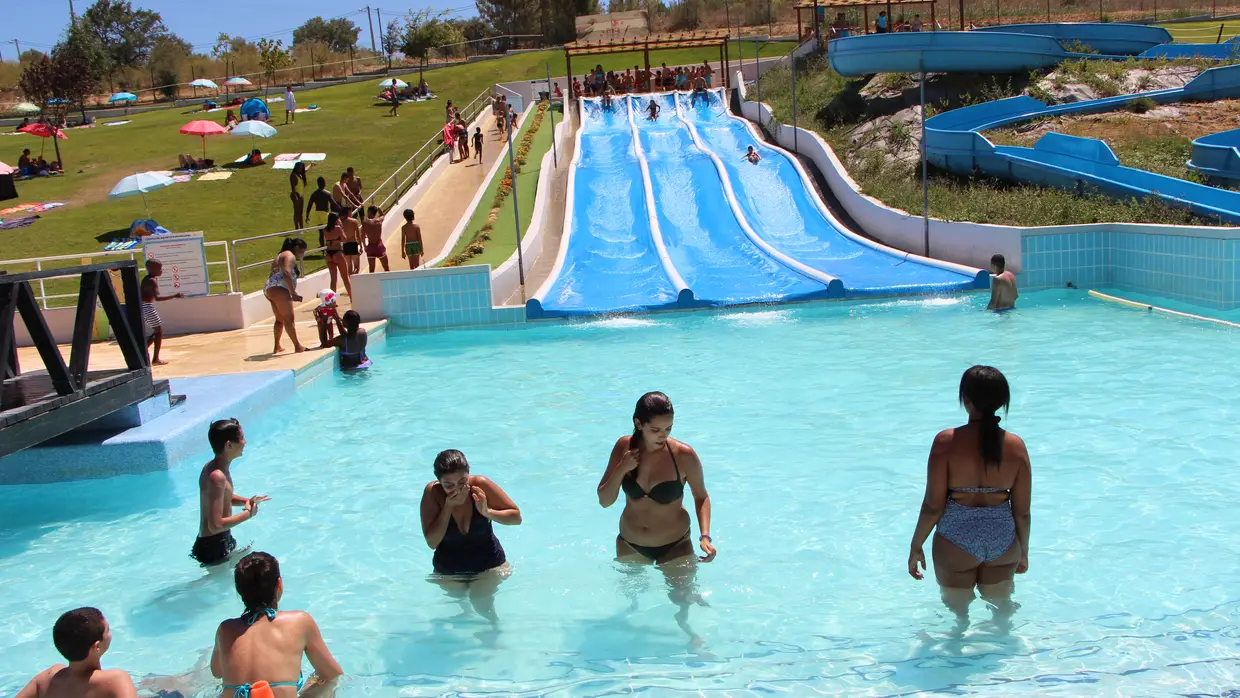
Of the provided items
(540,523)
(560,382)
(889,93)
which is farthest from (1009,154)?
(540,523)

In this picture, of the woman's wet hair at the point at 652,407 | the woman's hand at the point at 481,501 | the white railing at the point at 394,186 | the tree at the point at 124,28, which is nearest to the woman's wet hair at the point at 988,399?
the woman's wet hair at the point at 652,407

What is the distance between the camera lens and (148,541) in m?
7.14

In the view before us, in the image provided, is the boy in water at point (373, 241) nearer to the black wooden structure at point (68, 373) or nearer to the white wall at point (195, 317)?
the white wall at point (195, 317)

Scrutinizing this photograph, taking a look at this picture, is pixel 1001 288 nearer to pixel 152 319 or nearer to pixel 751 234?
pixel 751 234

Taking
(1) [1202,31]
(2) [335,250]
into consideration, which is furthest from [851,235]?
(1) [1202,31]

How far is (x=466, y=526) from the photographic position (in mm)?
5125

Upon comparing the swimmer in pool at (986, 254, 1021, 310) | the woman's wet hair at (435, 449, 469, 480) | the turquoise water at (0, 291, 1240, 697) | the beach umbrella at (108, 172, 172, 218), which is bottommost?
the turquoise water at (0, 291, 1240, 697)

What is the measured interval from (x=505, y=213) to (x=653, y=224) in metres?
3.38

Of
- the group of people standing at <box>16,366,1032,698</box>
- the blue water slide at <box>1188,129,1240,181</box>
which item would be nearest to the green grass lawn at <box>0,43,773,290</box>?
the group of people standing at <box>16,366,1032,698</box>

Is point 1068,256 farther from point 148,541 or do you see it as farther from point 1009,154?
point 148,541

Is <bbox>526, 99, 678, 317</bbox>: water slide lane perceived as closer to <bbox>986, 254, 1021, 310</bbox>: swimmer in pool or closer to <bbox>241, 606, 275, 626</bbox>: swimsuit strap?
<bbox>986, 254, 1021, 310</bbox>: swimmer in pool

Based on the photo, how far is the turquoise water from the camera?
4.81 m

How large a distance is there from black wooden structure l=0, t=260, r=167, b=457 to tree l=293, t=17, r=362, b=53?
89.8m

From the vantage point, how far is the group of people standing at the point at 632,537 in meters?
3.85
